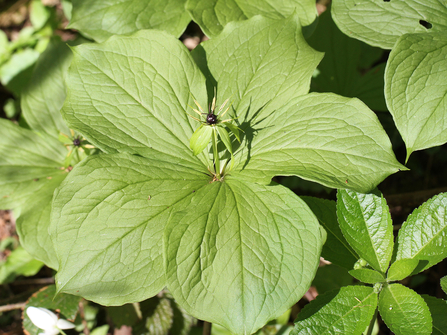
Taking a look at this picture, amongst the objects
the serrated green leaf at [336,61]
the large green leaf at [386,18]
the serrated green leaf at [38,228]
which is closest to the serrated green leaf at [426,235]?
the large green leaf at [386,18]

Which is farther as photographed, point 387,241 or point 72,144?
point 72,144

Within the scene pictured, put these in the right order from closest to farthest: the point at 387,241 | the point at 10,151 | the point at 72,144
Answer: the point at 387,241 < the point at 72,144 < the point at 10,151

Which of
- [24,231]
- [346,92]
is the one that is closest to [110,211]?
[24,231]

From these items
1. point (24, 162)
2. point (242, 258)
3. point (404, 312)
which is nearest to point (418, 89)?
point (404, 312)

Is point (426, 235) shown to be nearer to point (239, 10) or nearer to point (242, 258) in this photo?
point (242, 258)

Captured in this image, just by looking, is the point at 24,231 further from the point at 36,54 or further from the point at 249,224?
the point at 36,54

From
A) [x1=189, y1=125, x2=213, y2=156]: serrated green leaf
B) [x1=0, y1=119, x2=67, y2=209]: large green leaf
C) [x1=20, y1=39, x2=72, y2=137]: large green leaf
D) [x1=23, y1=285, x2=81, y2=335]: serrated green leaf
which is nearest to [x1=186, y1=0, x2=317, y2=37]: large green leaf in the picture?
[x1=189, y1=125, x2=213, y2=156]: serrated green leaf
